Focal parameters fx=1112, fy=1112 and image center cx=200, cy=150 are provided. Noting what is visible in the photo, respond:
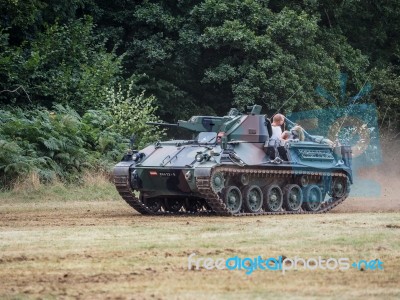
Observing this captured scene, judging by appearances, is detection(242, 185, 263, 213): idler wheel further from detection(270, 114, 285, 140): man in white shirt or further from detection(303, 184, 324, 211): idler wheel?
detection(303, 184, 324, 211): idler wheel

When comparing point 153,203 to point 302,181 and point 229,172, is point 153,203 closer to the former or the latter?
point 229,172

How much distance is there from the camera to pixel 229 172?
856 inches

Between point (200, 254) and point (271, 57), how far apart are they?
896 inches

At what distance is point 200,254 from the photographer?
45.6 feet

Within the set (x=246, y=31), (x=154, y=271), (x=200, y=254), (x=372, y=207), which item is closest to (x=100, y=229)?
(x=200, y=254)

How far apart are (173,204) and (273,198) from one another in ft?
7.26

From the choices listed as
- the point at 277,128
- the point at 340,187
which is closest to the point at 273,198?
the point at 277,128

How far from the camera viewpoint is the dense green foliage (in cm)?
3272

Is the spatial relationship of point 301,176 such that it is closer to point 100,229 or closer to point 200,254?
point 100,229

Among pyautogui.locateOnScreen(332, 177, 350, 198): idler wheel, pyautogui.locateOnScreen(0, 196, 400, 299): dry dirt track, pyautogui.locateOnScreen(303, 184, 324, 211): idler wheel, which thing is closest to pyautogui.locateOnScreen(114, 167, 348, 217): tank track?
pyautogui.locateOnScreen(303, 184, 324, 211): idler wheel

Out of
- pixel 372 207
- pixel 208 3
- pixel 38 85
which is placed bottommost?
pixel 372 207

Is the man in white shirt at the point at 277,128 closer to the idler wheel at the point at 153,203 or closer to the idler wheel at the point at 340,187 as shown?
the idler wheel at the point at 340,187

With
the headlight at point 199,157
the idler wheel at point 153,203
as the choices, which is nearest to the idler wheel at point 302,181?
the idler wheel at point 153,203

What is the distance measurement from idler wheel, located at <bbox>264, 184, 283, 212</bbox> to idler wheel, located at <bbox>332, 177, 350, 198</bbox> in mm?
2529
